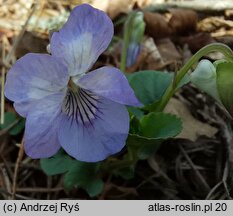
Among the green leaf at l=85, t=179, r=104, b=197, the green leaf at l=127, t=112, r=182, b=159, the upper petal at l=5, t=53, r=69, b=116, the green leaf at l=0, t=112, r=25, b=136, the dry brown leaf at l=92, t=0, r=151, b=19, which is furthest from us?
the dry brown leaf at l=92, t=0, r=151, b=19

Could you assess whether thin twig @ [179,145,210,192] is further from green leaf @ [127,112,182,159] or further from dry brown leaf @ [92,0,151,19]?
dry brown leaf @ [92,0,151,19]

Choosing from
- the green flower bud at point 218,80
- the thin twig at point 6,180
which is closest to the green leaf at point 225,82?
the green flower bud at point 218,80

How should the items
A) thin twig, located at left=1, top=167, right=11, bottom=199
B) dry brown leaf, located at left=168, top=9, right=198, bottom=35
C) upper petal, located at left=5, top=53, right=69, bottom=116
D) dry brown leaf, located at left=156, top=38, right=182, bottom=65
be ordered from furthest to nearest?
1. dry brown leaf, located at left=168, top=9, right=198, bottom=35
2. dry brown leaf, located at left=156, top=38, right=182, bottom=65
3. thin twig, located at left=1, top=167, right=11, bottom=199
4. upper petal, located at left=5, top=53, right=69, bottom=116

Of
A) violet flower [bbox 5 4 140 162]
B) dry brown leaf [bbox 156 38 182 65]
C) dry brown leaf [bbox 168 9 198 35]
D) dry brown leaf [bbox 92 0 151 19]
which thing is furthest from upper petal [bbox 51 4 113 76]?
dry brown leaf [bbox 92 0 151 19]

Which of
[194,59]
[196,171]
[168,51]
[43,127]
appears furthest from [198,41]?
[43,127]

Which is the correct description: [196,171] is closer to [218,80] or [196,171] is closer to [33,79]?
[218,80]

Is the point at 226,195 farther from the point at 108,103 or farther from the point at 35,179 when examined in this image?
the point at 35,179
